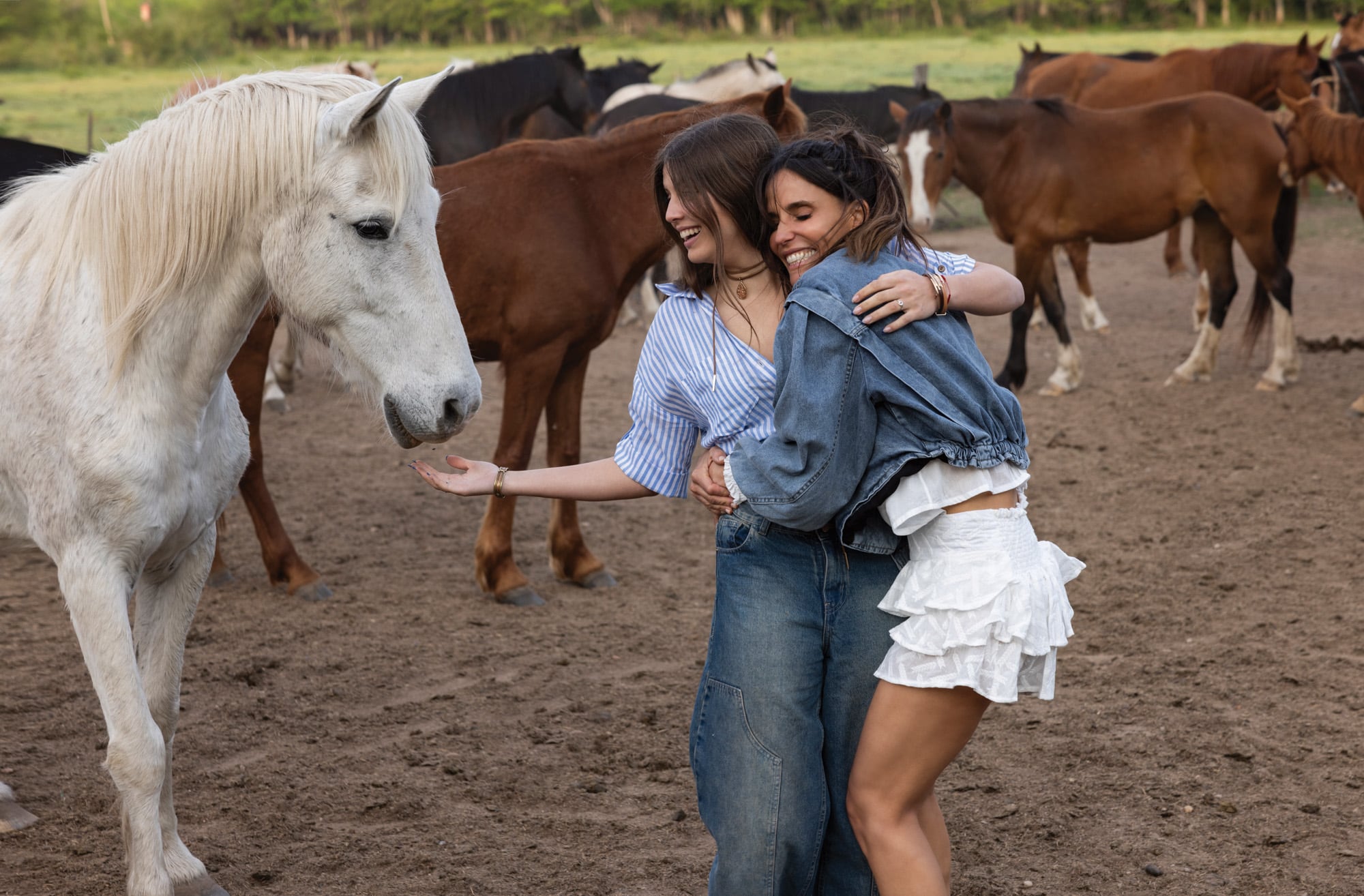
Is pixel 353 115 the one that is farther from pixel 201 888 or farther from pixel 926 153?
pixel 926 153

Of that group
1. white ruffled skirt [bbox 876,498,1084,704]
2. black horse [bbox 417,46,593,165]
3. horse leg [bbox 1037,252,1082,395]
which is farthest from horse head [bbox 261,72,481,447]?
black horse [bbox 417,46,593,165]

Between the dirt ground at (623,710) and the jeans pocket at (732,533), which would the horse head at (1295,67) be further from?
the jeans pocket at (732,533)

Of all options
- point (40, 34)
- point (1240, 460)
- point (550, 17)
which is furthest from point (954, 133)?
point (550, 17)

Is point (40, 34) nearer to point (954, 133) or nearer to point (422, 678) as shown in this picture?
point (954, 133)

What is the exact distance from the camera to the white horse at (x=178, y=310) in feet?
7.05

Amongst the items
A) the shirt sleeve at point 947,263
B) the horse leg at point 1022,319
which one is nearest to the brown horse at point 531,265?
the shirt sleeve at point 947,263

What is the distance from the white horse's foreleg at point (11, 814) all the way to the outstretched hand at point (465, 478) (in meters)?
1.69

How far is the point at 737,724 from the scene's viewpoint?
1845 mm

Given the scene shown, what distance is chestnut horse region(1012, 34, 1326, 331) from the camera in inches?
403

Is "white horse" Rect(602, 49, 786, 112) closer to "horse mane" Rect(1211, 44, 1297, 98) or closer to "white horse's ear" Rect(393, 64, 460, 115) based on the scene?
"horse mane" Rect(1211, 44, 1297, 98)

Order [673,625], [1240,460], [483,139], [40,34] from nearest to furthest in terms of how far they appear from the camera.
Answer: [673,625] → [1240,460] → [483,139] → [40,34]

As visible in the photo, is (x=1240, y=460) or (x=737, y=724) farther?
(x=1240, y=460)

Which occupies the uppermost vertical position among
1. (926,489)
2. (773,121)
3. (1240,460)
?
(773,121)

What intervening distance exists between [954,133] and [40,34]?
32.8 meters
